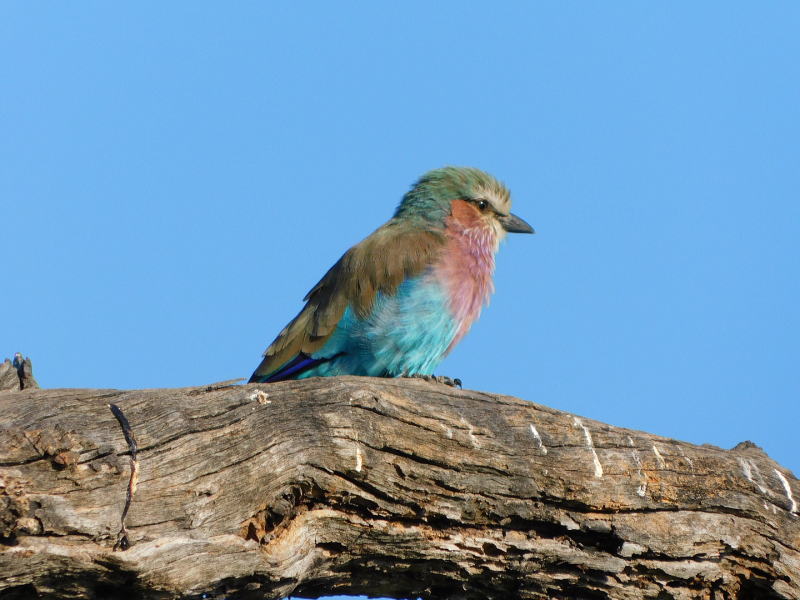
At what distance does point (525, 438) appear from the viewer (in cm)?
403

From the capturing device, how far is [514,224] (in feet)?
21.3

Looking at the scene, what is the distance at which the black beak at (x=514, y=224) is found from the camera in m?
6.44

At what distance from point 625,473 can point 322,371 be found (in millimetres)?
2029

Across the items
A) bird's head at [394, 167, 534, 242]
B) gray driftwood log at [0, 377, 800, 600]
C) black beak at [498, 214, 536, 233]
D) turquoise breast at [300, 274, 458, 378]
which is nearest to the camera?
gray driftwood log at [0, 377, 800, 600]

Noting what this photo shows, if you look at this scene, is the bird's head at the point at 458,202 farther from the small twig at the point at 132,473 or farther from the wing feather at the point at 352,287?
the small twig at the point at 132,473

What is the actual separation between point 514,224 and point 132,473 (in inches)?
148

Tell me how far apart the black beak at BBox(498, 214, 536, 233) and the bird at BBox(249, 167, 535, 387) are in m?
0.50

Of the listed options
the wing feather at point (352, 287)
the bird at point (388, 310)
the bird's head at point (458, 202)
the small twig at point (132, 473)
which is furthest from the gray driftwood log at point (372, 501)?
the bird's head at point (458, 202)

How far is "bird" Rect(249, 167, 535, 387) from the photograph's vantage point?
5445mm

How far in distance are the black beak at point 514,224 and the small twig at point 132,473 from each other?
3.54 m

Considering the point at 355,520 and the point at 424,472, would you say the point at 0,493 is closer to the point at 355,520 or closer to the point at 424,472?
the point at 355,520

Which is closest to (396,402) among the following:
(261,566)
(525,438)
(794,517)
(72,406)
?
(525,438)

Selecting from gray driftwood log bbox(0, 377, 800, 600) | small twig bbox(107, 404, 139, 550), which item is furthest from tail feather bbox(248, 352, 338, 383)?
small twig bbox(107, 404, 139, 550)

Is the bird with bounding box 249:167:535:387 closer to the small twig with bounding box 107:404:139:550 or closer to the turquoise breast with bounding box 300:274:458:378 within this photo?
the turquoise breast with bounding box 300:274:458:378
